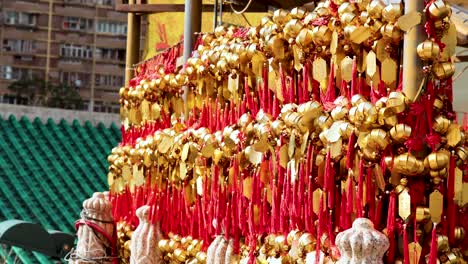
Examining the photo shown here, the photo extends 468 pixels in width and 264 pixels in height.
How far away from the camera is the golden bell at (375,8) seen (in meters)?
2.45

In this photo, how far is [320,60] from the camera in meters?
2.67

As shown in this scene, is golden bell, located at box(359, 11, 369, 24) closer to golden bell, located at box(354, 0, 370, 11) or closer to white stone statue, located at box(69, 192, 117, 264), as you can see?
golden bell, located at box(354, 0, 370, 11)

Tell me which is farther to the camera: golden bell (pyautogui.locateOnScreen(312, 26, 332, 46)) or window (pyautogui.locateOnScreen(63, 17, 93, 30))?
window (pyautogui.locateOnScreen(63, 17, 93, 30))

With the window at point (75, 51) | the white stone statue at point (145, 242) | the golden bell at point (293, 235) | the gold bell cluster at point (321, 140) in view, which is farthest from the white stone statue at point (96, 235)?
the window at point (75, 51)

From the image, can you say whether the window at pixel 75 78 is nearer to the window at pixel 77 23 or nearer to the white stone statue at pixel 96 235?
the window at pixel 77 23

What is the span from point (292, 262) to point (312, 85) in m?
0.41

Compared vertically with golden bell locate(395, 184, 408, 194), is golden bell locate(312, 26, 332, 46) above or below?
above

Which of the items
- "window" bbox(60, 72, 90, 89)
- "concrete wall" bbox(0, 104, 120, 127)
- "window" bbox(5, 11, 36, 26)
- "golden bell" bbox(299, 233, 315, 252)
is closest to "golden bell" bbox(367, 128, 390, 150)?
"golden bell" bbox(299, 233, 315, 252)

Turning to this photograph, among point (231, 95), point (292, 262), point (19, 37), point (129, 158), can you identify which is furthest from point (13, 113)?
point (19, 37)

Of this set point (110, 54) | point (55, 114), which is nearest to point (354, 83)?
point (55, 114)

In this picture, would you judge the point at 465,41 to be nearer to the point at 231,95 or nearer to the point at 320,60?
the point at 320,60

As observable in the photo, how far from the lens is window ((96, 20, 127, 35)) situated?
1153 inches

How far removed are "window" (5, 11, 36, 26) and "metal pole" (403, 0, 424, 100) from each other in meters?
25.5

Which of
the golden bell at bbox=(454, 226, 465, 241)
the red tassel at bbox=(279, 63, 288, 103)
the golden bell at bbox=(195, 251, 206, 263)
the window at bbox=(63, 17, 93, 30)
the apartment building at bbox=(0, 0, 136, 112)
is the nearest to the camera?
the golden bell at bbox=(454, 226, 465, 241)
